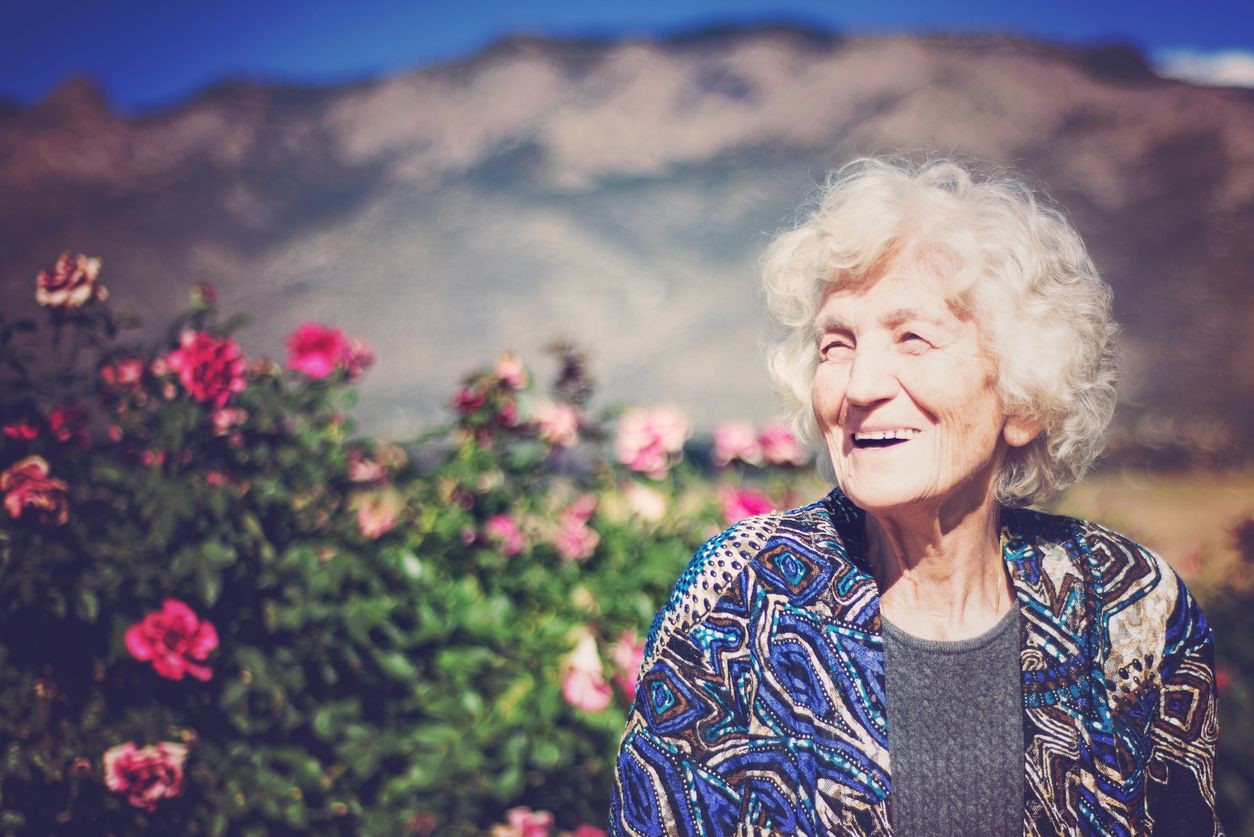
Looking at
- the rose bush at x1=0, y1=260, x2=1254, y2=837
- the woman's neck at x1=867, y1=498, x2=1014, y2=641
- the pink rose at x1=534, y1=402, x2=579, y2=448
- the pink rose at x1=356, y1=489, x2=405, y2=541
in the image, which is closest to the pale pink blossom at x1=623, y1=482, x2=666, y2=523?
the rose bush at x1=0, y1=260, x2=1254, y2=837

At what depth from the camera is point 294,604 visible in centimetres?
209

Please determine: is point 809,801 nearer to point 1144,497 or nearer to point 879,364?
point 879,364

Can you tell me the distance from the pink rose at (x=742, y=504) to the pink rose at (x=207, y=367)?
1.25 meters

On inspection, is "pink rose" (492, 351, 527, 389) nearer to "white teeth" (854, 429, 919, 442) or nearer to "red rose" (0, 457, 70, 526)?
"red rose" (0, 457, 70, 526)

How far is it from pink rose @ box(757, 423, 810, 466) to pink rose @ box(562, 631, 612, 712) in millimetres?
774

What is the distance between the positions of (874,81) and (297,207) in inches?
128

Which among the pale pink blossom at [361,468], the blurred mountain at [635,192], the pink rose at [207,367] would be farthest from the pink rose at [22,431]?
the blurred mountain at [635,192]

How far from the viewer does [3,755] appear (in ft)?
6.04

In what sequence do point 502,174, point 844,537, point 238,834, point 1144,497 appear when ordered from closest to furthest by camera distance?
point 844,537
point 238,834
point 1144,497
point 502,174

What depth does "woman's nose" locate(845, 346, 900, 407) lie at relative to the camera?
1.52 meters

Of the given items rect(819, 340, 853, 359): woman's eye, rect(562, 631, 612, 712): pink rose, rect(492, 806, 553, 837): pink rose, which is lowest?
rect(492, 806, 553, 837): pink rose

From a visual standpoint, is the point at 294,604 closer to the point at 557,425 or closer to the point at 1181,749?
the point at 557,425

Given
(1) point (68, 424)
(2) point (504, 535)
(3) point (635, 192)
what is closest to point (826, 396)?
(2) point (504, 535)

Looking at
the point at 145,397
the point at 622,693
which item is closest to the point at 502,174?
the point at 145,397
